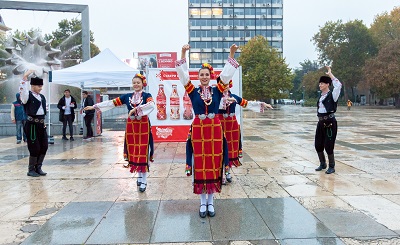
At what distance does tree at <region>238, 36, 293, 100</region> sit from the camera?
143ft

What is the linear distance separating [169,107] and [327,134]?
5.37 metres

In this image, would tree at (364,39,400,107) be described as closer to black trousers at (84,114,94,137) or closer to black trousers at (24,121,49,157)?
black trousers at (84,114,94,137)

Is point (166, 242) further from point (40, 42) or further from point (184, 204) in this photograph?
point (40, 42)

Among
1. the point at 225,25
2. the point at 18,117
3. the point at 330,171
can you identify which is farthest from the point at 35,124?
the point at 225,25

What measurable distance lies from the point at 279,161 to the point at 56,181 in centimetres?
501

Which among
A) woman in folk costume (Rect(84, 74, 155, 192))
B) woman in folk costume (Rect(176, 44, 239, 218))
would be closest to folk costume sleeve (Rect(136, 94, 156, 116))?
woman in folk costume (Rect(84, 74, 155, 192))

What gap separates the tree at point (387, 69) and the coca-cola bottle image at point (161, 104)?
4024 cm

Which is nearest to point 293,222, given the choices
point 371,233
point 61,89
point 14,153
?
point 371,233

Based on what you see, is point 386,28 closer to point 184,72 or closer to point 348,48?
point 348,48

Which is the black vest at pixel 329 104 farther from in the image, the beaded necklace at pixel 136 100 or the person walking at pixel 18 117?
the person walking at pixel 18 117

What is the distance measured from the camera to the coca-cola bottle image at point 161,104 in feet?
33.8

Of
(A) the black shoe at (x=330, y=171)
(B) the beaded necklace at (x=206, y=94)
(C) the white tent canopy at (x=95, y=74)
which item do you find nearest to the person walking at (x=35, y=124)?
(B) the beaded necklace at (x=206, y=94)

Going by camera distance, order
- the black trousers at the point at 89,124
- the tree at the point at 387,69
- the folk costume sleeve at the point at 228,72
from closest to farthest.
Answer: the folk costume sleeve at the point at 228,72
the black trousers at the point at 89,124
the tree at the point at 387,69

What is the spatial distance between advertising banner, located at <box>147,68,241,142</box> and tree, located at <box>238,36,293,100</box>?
34174 mm
